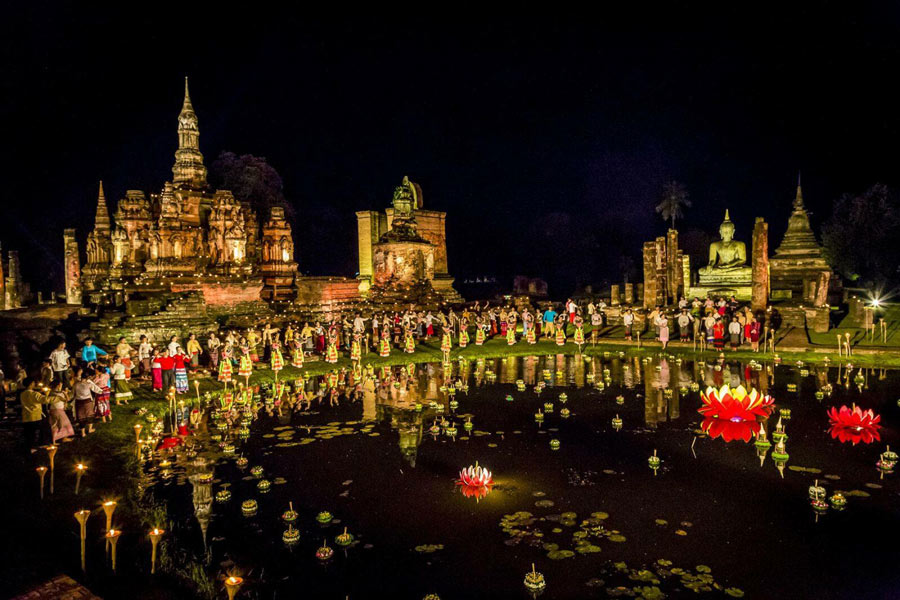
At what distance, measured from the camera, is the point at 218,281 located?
29.0 metres

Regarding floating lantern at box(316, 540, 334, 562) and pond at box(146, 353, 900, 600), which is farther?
floating lantern at box(316, 540, 334, 562)

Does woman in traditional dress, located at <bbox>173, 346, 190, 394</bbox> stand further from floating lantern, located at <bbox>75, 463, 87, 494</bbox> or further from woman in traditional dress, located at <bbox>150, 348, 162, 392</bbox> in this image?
floating lantern, located at <bbox>75, 463, 87, 494</bbox>

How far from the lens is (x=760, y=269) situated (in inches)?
1085

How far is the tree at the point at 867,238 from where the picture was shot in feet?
146

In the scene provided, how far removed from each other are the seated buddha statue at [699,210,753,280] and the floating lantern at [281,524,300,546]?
1586 inches

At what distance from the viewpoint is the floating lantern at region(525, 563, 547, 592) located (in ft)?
20.7

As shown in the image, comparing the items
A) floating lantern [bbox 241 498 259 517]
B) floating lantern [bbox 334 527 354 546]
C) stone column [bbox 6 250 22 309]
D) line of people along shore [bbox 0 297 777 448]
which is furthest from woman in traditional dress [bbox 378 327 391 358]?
stone column [bbox 6 250 22 309]

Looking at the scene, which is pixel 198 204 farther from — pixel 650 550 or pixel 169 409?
pixel 650 550

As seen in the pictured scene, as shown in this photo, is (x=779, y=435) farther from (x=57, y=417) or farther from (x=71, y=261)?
(x=71, y=261)

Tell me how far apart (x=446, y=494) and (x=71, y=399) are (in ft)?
30.9

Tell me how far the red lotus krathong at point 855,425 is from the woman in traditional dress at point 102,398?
14693mm

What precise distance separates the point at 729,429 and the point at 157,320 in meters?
20.3

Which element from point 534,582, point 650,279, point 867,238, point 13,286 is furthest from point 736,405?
point 13,286

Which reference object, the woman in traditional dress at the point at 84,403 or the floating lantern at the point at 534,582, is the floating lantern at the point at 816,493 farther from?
the woman in traditional dress at the point at 84,403
